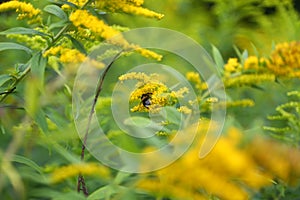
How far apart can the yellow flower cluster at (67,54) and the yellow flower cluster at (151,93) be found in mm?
102

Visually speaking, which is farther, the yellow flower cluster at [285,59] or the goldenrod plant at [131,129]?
the yellow flower cluster at [285,59]

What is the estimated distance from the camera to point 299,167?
1.34 metres

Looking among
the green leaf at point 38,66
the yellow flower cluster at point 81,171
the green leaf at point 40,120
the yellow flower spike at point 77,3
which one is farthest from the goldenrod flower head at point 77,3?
the yellow flower cluster at point 81,171

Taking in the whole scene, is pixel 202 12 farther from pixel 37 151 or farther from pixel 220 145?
A: pixel 220 145

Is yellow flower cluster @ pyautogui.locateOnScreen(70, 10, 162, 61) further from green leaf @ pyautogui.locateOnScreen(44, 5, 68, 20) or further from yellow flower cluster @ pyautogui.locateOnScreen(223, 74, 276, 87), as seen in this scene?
yellow flower cluster @ pyautogui.locateOnScreen(223, 74, 276, 87)

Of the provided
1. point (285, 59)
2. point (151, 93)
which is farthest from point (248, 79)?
point (151, 93)

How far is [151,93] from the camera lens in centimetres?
129

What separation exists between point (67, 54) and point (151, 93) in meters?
0.20

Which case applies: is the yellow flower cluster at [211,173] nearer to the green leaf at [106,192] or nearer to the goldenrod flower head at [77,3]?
the green leaf at [106,192]

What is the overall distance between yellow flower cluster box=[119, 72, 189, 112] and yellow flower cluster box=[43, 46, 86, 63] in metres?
0.10

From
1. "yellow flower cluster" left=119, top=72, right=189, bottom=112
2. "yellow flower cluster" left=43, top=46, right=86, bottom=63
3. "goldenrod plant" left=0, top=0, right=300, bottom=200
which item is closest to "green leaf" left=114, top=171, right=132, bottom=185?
"goldenrod plant" left=0, top=0, right=300, bottom=200

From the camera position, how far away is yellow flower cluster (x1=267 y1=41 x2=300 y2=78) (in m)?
1.28

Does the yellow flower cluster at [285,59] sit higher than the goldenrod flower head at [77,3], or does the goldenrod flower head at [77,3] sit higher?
the yellow flower cluster at [285,59]

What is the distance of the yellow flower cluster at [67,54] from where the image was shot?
1261mm
